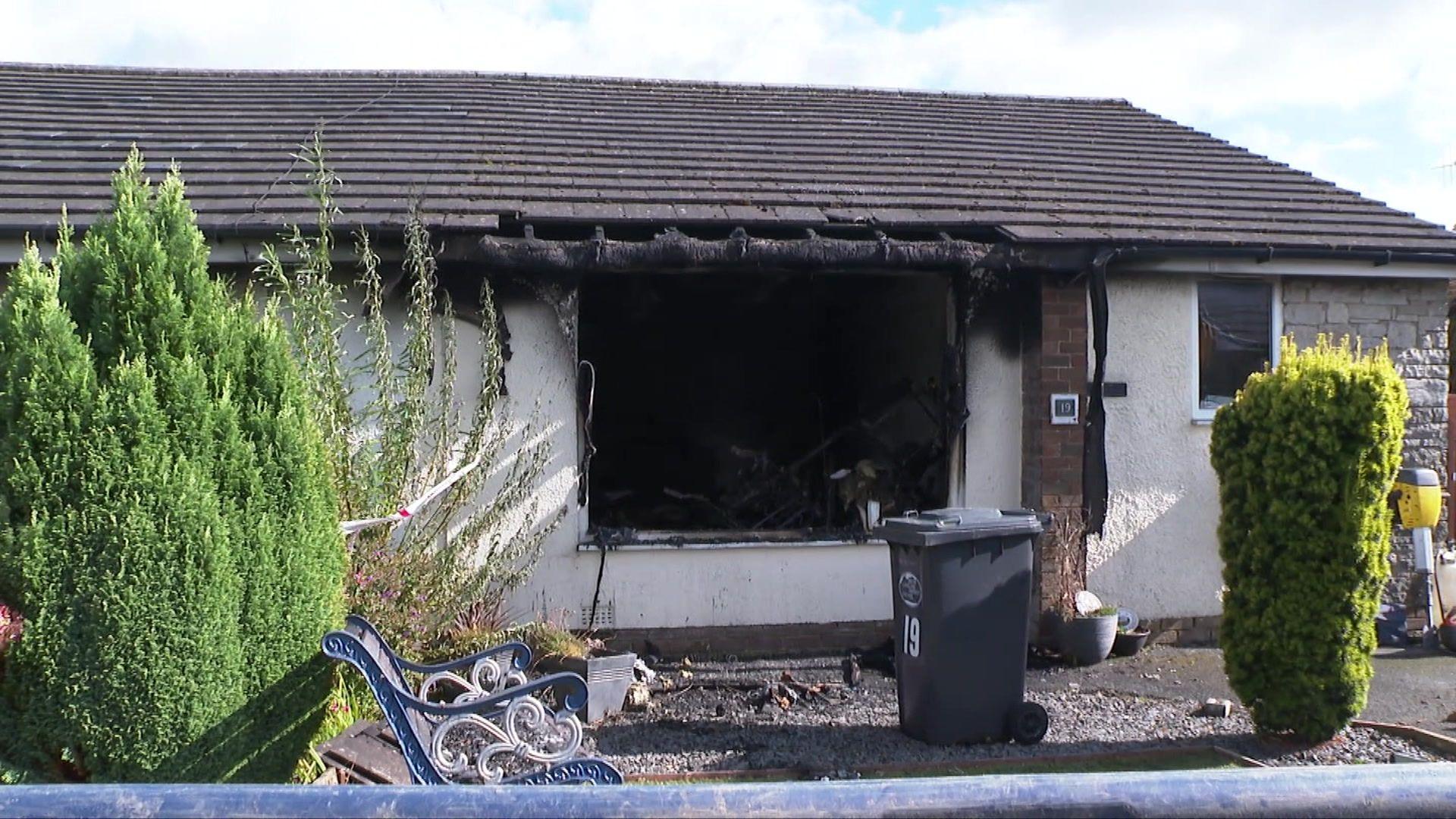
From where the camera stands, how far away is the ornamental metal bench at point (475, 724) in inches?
157

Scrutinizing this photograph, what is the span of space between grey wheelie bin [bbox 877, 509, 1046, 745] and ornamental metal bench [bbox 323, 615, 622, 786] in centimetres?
186

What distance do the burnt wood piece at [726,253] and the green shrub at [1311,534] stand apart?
232cm

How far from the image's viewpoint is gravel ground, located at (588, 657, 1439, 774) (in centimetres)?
533

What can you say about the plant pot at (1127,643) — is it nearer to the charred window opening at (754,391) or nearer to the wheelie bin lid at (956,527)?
the charred window opening at (754,391)

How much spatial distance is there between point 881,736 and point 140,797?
4.47 m

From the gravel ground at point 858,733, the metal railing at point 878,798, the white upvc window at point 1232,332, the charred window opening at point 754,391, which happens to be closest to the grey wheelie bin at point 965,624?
the gravel ground at point 858,733

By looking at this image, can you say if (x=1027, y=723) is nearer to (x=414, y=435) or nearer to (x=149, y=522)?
(x=414, y=435)

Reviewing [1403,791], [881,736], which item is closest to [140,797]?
[1403,791]

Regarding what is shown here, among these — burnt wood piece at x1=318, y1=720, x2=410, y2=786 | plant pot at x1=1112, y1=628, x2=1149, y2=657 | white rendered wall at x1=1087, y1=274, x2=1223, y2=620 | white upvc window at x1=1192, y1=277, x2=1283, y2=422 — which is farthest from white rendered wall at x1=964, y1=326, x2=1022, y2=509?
burnt wood piece at x1=318, y1=720, x2=410, y2=786

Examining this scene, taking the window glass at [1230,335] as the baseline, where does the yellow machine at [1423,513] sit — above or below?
below

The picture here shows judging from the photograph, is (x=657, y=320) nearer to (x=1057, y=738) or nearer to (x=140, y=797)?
(x=1057, y=738)

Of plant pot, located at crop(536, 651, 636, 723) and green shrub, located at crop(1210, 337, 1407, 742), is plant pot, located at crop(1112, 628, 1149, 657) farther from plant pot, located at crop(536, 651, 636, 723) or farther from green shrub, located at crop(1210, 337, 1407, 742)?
plant pot, located at crop(536, 651, 636, 723)

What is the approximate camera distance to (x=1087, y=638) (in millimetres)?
7156

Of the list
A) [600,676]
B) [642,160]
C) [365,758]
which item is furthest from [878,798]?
[642,160]
